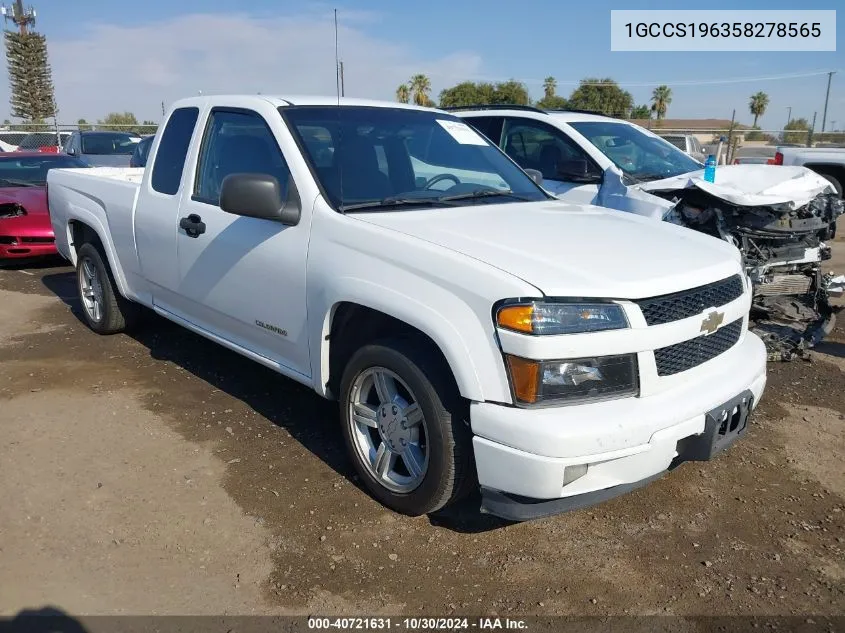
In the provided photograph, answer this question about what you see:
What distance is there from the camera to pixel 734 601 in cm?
281

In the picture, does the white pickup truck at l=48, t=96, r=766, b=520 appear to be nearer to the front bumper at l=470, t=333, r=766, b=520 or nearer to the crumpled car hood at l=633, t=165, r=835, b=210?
the front bumper at l=470, t=333, r=766, b=520

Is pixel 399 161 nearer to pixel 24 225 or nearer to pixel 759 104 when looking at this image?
pixel 24 225

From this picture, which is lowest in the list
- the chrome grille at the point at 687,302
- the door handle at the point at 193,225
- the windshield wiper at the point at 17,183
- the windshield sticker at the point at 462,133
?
the chrome grille at the point at 687,302

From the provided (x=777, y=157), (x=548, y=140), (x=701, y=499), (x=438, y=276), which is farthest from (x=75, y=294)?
(x=777, y=157)

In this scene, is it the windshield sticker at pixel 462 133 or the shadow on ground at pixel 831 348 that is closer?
the windshield sticker at pixel 462 133

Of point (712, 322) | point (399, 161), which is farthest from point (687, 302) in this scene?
point (399, 161)

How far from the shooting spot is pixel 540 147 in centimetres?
700

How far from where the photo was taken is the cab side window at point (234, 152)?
392 cm

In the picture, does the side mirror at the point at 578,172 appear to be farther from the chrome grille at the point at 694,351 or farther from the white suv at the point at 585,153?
the chrome grille at the point at 694,351

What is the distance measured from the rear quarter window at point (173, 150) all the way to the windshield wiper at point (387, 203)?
5.18 ft

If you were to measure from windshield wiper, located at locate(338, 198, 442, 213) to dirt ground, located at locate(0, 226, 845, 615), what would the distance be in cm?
137

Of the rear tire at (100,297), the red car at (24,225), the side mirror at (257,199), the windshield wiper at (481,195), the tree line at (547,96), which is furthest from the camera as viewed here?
the tree line at (547,96)

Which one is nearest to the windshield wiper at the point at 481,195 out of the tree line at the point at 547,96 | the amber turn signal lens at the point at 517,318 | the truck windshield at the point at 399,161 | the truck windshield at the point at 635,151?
the truck windshield at the point at 399,161

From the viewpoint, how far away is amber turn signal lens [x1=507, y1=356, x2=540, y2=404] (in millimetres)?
2662
